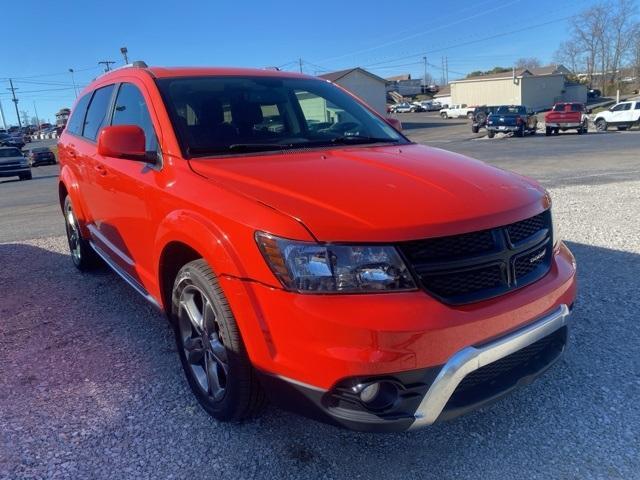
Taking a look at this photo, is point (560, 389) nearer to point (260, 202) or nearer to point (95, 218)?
point (260, 202)

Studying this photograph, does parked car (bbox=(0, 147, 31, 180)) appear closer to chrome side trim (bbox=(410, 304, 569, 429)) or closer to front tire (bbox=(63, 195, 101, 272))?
front tire (bbox=(63, 195, 101, 272))

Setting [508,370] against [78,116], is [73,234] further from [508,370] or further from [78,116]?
[508,370]

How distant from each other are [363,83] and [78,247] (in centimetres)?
5140

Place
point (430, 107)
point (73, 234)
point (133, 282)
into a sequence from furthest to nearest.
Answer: point (430, 107) → point (73, 234) → point (133, 282)

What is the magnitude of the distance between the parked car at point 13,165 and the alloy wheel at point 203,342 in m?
25.0

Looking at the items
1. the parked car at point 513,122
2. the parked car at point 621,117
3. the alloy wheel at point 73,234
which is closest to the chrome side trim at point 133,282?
the alloy wheel at point 73,234

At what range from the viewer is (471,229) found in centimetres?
216

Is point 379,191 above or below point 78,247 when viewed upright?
above

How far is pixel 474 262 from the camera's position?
216 cm

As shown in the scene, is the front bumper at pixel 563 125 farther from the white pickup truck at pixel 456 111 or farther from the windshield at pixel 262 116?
the windshield at pixel 262 116

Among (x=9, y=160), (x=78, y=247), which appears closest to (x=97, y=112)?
(x=78, y=247)

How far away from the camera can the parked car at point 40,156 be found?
34688 mm

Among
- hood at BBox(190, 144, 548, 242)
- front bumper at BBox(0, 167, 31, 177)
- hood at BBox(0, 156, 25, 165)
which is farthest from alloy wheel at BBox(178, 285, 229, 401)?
hood at BBox(0, 156, 25, 165)

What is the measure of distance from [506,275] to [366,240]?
0.67m
